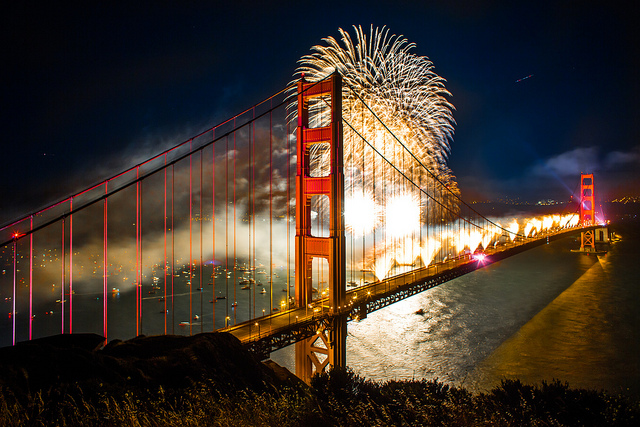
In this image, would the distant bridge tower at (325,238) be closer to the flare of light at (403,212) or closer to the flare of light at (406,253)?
the flare of light at (403,212)

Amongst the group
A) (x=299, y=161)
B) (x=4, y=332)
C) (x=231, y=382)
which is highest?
(x=299, y=161)

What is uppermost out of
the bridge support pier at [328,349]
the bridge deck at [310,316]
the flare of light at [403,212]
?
the flare of light at [403,212]

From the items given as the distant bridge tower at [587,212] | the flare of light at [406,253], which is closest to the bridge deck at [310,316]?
the flare of light at [406,253]

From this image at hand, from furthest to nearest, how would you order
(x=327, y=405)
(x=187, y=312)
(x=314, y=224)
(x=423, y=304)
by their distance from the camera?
(x=314, y=224) < (x=187, y=312) < (x=423, y=304) < (x=327, y=405)

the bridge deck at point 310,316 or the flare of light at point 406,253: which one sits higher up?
the bridge deck at point 310,316

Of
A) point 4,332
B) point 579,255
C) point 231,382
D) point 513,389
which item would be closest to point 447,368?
point 513,389

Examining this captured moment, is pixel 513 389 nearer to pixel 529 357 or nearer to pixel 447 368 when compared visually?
pixel 447 368

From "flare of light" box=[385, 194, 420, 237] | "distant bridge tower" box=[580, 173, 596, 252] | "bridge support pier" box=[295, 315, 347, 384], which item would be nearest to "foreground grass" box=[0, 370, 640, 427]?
"bridge support pier" box=[295, 315, 347, 384]
